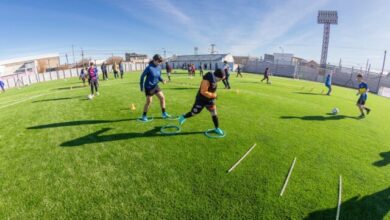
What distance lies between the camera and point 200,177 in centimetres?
401

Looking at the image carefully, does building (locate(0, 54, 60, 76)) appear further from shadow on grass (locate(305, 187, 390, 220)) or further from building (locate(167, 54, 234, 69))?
shadow on grass (locate(305, 187, 390, 220))

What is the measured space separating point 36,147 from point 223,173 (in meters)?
5.00

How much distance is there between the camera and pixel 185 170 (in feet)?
13.9

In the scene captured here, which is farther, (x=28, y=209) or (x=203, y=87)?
(x=203, y=87)

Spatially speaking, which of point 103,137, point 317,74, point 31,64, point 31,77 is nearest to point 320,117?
point 103,137

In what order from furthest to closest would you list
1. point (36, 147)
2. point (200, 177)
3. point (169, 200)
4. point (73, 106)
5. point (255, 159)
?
point (73, 106) → point (36, 147) → point (255, 159) → point (200, 177) → point (169, 200)

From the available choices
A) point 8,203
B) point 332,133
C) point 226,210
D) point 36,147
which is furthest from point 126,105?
point 332,133

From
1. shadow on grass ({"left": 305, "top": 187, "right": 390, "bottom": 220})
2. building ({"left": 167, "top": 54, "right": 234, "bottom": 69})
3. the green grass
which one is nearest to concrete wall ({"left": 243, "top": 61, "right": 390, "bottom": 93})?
building ({"left": 167, "top": 54, "right": 234, "bottom": 69})

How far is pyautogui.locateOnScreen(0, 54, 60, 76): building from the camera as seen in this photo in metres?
47.2

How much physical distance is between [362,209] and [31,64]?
62.5 m

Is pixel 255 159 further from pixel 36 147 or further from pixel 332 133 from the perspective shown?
pixel 36 147

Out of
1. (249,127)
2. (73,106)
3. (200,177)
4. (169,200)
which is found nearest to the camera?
(169,200)

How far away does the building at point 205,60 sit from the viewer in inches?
2702

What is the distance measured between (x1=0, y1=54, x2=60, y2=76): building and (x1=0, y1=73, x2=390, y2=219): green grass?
52868mm
